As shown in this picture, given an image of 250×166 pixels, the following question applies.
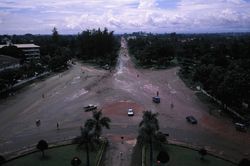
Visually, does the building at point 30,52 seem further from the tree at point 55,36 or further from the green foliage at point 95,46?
the tree at point 55,36

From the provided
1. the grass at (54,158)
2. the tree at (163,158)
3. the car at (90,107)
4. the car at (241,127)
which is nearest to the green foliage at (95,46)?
the car at (90,107)

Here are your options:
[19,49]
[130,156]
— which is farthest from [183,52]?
[130,156]

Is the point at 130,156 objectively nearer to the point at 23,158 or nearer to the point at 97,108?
the point at 23,158

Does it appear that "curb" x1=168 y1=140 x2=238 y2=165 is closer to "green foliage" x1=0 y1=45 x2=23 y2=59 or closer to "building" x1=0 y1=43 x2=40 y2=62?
"green foliage" x1=0 y1=45 x2=23 y2=59

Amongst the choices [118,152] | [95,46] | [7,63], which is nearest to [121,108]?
[118,152]

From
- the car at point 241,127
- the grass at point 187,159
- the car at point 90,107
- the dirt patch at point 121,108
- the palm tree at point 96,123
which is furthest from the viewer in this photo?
the car at point 90,107

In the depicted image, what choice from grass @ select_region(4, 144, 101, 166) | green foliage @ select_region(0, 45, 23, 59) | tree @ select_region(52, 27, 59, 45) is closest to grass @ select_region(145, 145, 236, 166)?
grass @ select_region(4, 144, 101, 166)

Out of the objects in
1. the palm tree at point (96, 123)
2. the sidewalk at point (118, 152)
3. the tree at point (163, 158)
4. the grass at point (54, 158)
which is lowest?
the sidewalk at point (118, 152)
